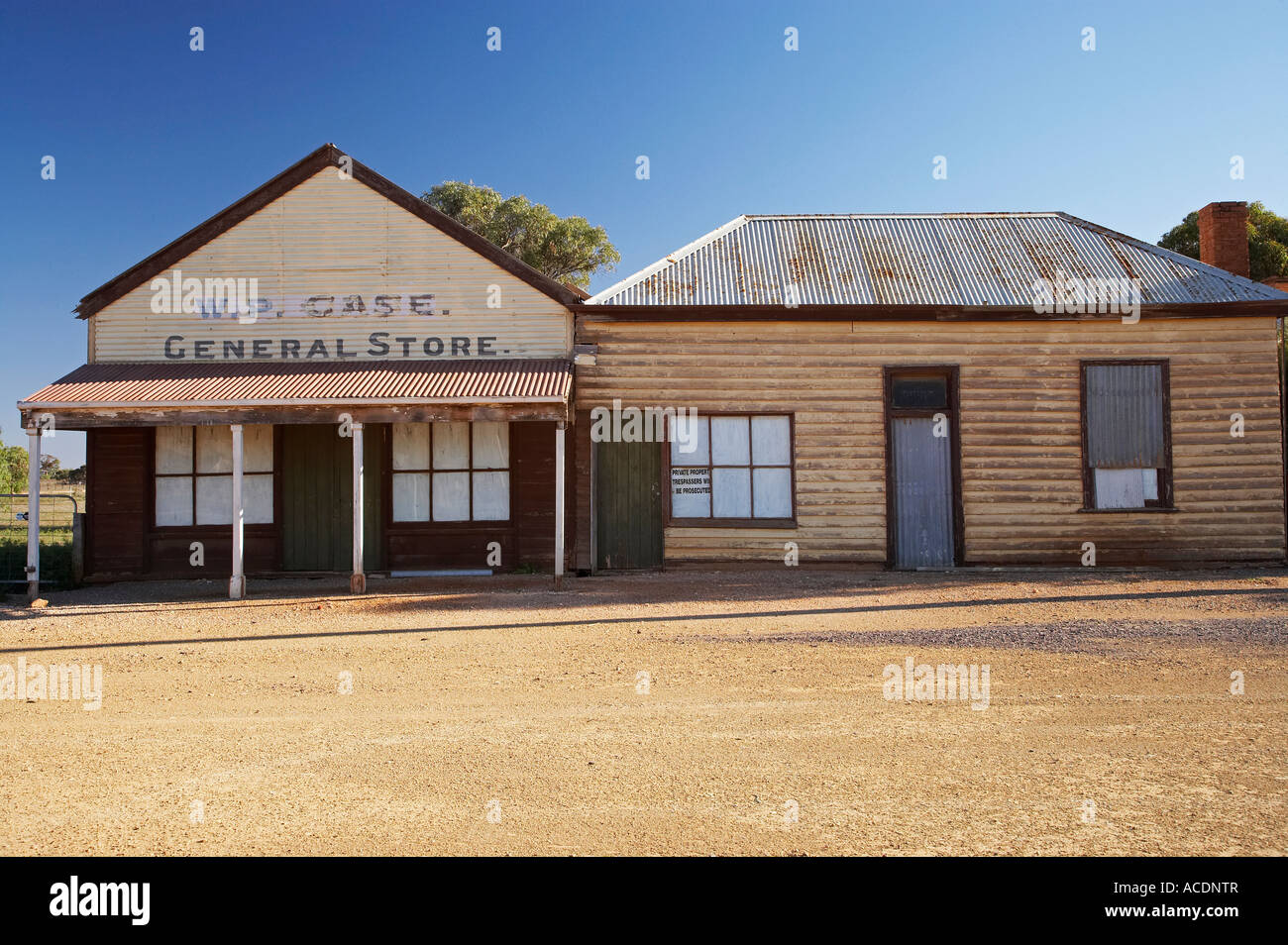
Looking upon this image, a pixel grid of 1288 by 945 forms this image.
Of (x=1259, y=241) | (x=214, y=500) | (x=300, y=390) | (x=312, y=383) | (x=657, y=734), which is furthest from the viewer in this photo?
(x=1259, y=241)

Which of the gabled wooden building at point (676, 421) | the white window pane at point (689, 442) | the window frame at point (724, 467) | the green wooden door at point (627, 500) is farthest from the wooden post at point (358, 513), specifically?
the white window pane at point (689, 442)

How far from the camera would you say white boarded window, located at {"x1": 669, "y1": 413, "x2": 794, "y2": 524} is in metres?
13.6

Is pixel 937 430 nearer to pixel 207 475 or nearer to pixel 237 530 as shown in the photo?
pixel 237 530

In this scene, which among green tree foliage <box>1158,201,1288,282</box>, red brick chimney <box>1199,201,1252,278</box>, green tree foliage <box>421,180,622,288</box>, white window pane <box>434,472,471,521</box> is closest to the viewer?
white window pane <box>434,472,471,521</box>

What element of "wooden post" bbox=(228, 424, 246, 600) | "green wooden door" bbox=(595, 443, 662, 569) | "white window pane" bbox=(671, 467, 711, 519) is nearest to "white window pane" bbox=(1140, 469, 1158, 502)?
"white window pane" bbox=(671, 467, 711, 519)

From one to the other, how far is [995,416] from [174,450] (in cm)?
1338

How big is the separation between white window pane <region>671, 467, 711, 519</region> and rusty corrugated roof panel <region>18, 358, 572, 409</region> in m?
2.48

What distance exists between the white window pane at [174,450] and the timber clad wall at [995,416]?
649 cm

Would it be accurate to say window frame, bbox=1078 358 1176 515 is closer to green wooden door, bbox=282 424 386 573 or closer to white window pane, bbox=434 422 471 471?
white window pane, bbox=434 422 471 471

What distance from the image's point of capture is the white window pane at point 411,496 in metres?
13.8

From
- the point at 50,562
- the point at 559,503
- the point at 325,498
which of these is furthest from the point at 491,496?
the point at 50,562

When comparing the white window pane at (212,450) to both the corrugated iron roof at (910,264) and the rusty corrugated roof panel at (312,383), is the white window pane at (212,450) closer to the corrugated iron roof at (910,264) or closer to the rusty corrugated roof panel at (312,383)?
the rusty corrugated roof panel at (312,383)

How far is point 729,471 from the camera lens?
44.7 feet

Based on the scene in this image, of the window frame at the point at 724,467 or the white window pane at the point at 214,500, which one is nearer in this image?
the window frame at the point at 724,467
